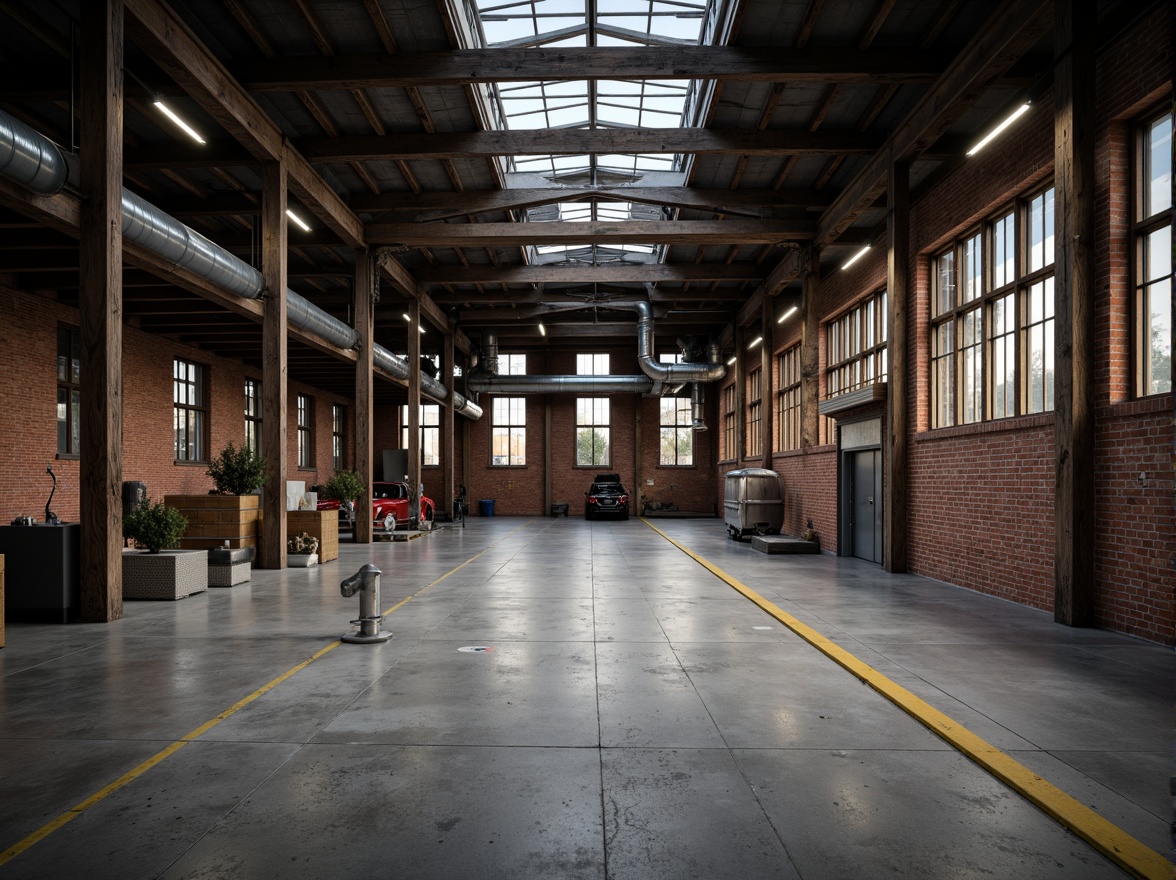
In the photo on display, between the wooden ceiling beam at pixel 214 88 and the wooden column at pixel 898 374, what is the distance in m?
9.66

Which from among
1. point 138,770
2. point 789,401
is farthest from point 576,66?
point 789,401

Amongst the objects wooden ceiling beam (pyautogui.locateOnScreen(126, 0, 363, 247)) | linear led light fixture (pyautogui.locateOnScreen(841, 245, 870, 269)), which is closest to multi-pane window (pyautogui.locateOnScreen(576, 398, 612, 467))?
linear led light fixture (pyautogui.locateOnScreen(841, 245, 870, 269))

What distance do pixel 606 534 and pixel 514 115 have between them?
1154 centimetres

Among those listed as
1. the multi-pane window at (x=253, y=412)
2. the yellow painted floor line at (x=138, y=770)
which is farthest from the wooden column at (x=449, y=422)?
the yellow painted floor line at (x=138, y=770)

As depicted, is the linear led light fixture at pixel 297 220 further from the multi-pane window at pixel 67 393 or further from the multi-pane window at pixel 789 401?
the multi-pane window at pixel 789 401

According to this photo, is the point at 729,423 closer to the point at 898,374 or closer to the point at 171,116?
the point at 898,374

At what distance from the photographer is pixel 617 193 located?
580 inches

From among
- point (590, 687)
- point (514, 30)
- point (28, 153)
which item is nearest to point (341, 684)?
point (590, 687)

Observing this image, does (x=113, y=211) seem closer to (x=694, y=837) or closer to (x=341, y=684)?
(x=341, y=684)

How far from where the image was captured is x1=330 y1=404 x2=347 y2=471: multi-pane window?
1142 inches

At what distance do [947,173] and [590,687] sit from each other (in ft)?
32.9

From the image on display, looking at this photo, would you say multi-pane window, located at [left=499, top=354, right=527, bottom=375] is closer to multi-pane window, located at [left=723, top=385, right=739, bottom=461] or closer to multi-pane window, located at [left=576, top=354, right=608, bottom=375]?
multi-pane window, located at [left=576, top=354, right=608, bottom=375]

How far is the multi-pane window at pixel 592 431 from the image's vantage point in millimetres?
31594

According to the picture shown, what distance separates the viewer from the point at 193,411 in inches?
774
